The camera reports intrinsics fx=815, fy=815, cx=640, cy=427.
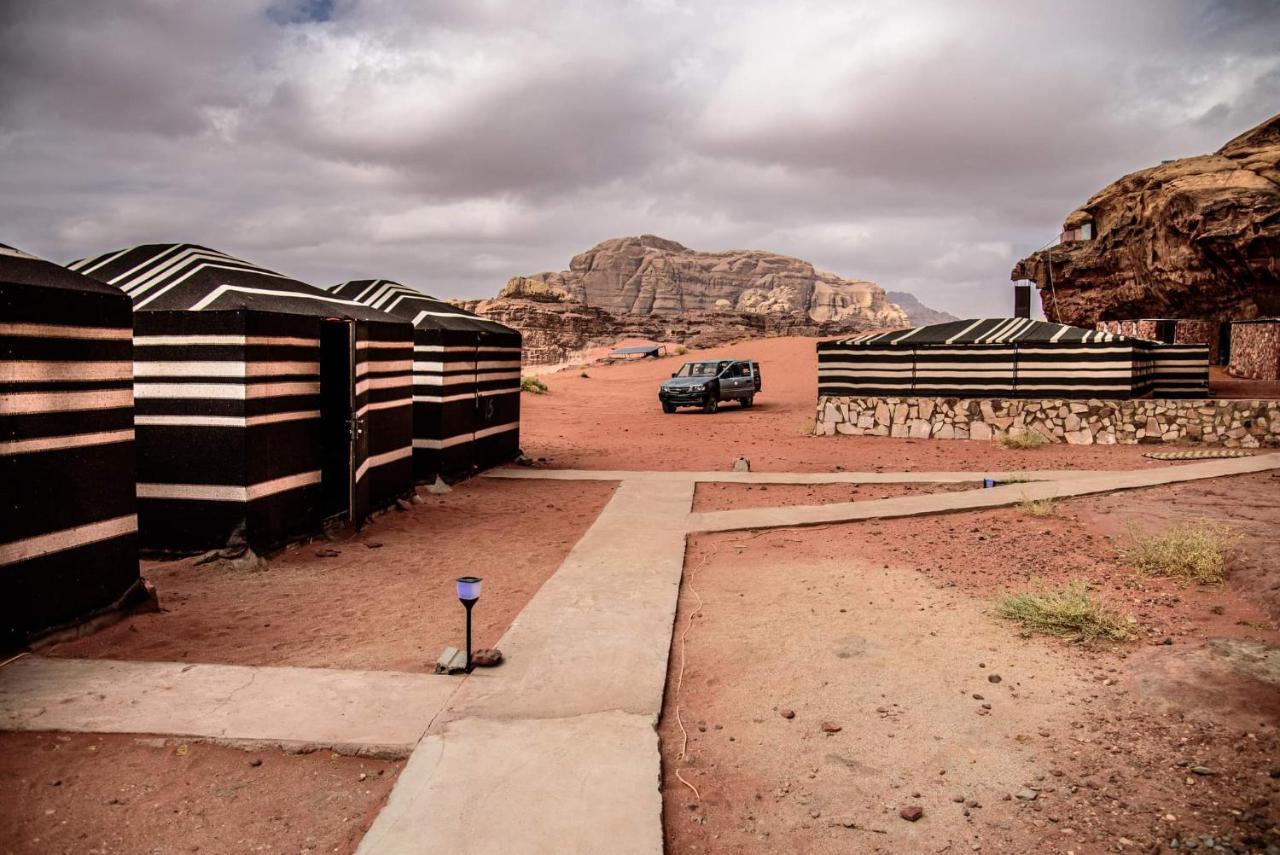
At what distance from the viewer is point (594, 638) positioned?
558 cm

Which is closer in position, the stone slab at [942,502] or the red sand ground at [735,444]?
the stone slab at [942,502]

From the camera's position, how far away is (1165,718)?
419 centimetres

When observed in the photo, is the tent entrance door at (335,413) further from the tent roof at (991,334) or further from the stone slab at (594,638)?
the tent roof at (991,334)

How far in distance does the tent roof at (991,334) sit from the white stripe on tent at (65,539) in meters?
15.5

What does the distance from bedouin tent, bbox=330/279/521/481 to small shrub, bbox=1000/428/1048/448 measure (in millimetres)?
9763

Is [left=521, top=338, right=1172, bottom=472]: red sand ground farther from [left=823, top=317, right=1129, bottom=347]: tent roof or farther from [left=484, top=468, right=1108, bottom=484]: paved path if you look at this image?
[left=823, top=317, right=1129, bottom=347]: tent roof

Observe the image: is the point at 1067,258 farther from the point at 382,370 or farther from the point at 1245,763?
the point at 1245,763

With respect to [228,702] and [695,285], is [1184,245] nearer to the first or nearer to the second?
[228,702]

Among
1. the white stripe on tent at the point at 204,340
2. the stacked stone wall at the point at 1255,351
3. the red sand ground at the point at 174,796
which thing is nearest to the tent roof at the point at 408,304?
the white stripe on tent at the point at 204,340

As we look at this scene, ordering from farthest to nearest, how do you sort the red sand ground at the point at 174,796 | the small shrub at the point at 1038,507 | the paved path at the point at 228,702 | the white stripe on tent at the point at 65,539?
the small shrub at the point at 1038,507 < the white stripe on tent at the point at 65,539 < the paved path at the point at 228,702 < the red sand ground at the point at 174,796

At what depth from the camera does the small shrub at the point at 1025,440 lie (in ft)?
52.4

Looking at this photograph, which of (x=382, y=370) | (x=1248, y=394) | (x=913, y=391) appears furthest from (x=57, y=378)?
(x=1248, y=394)

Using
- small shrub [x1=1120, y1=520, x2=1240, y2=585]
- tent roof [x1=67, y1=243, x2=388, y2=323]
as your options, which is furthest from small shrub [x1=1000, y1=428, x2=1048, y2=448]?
tent roof [x1=67, y1=243, x2=388, y2=323]

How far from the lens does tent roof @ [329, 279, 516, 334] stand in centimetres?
1221
